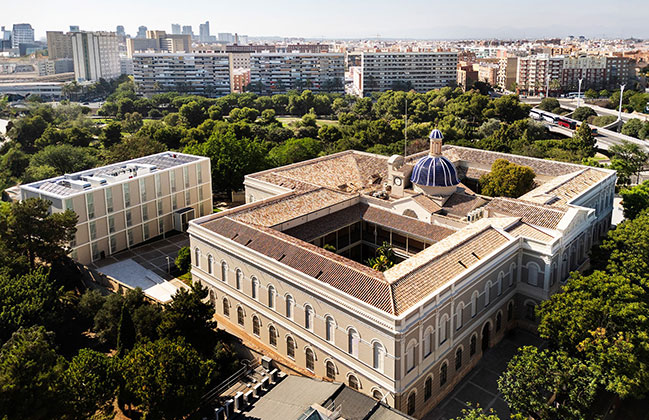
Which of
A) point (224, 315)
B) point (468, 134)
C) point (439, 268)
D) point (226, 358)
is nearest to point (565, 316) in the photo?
point (439, 268)

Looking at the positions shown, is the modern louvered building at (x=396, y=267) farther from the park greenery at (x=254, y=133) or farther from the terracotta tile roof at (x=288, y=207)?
the park greenery at (x=254, y=133)

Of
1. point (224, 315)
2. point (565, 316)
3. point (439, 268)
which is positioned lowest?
point (224, 315)

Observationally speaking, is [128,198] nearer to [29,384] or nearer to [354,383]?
[29,384]

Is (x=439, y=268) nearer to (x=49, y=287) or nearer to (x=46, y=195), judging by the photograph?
(x=49, y=287)

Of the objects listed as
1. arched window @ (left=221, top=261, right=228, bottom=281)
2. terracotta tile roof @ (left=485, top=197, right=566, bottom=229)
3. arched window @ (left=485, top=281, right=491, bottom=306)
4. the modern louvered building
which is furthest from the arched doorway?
Result: arched window @ (left=221, top=261, right=228, bottom=281)

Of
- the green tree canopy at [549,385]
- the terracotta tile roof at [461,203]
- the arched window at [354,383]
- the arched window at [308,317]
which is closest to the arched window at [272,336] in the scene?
the arched window at [308,317]

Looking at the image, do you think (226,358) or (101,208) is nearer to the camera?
(226,358)
